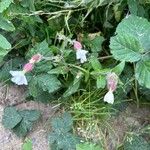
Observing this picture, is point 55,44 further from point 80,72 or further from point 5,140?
point 5,140

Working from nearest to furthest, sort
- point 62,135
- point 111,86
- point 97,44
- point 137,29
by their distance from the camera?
1. point 111,86
2. point 137,29
3. point 62,135
4. point 97,44

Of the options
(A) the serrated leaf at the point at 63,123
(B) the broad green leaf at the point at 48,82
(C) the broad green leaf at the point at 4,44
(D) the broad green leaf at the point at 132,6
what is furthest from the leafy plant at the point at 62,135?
(D) the broad green leaf at the point at 132,6

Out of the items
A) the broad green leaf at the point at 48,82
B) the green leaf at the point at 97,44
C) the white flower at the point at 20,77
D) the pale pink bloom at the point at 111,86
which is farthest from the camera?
the green leaf at the point at 97,44

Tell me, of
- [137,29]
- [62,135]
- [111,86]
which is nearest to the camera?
[111,86]

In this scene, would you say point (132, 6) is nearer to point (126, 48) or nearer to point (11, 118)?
point (126, 48)

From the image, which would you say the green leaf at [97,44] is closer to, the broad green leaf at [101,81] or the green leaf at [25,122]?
the broad green leaf at [101,81]

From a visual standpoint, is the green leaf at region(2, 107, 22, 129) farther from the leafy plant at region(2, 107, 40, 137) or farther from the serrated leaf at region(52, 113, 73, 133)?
the serrated leaf at region(52, 113, 73, 133)

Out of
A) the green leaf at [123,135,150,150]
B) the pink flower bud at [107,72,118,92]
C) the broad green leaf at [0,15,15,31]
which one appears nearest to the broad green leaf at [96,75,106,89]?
the pink flower bud at [107,72,118,92]

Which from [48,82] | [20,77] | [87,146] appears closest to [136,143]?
[87,146]
